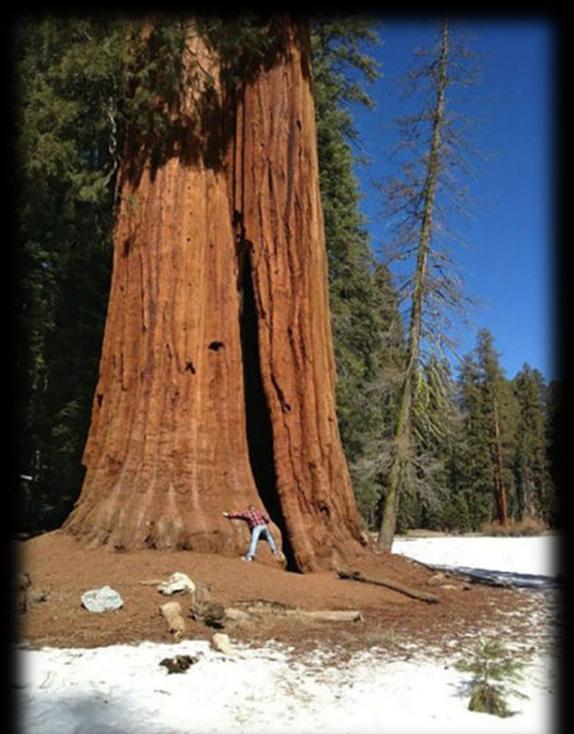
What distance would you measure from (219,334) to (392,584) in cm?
445

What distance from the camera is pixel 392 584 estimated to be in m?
8.82

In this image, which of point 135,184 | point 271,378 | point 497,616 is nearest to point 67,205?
point 135,184

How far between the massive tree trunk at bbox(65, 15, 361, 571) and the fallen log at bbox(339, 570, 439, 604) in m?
0.47

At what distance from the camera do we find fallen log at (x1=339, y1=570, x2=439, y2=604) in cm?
862

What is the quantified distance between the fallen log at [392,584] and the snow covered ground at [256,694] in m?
2.86

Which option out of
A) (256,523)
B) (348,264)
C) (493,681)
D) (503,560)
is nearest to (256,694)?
(493,681)

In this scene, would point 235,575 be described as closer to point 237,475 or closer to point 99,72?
point 237,475

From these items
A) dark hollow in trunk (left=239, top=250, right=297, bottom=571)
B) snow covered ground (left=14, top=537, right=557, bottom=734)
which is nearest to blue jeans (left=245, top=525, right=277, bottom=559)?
dark hollow in trunk (left=239, top=250, right=297, bottom=571)

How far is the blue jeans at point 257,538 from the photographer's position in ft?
29.6

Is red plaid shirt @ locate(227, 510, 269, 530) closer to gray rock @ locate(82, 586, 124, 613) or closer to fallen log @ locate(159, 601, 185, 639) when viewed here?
fallen log @ locate(159, 601, 185, 639)

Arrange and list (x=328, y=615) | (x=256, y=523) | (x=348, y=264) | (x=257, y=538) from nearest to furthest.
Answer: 1. (x=328, y=615)
2. (x=257, y=538)
3. (x=256, y=523)
4. (x=348, y=264)

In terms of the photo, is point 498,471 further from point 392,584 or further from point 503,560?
point 392,584

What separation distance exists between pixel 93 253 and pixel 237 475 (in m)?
10.9

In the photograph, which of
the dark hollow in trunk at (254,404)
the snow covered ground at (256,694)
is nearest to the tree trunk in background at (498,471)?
the dark hollow in trunk at (254,404)
